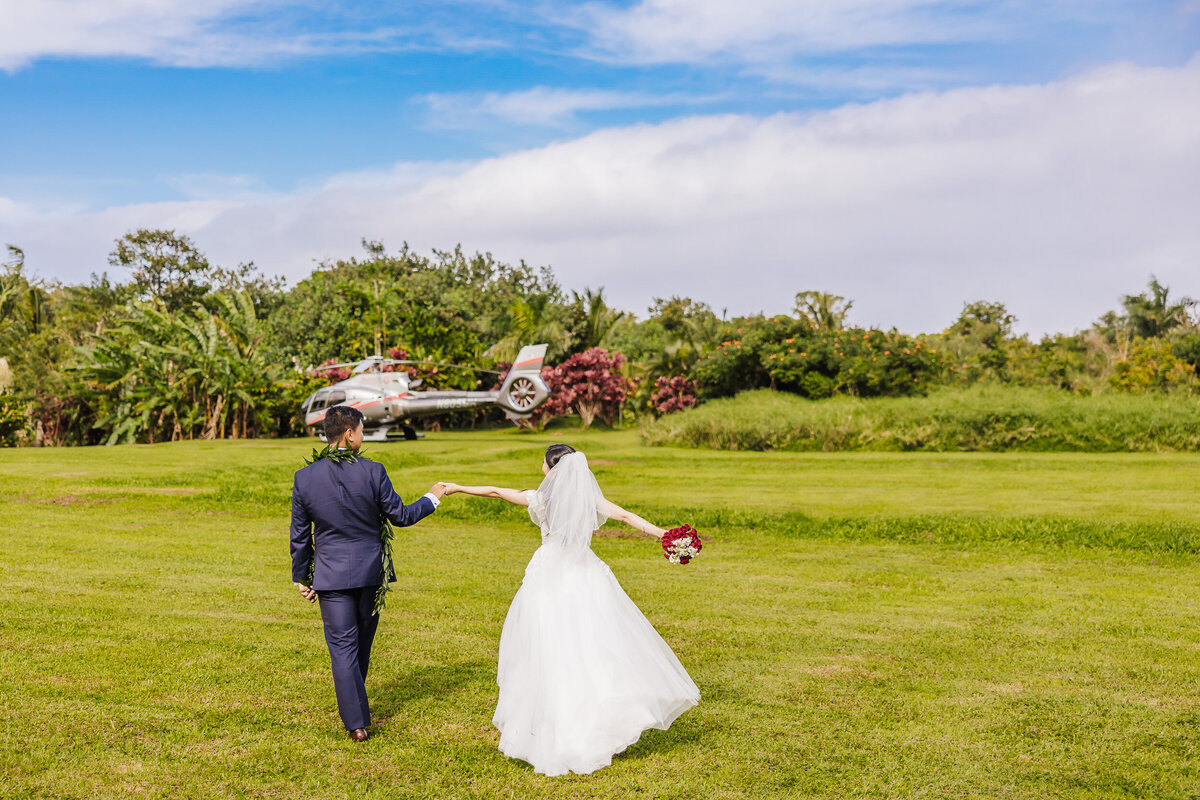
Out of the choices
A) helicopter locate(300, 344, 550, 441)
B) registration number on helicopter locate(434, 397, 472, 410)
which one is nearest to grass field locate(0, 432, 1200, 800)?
helicopter locate(300, 344, 550, 441)

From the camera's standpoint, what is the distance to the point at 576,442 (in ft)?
117

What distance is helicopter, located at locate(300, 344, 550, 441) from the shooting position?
112 feet

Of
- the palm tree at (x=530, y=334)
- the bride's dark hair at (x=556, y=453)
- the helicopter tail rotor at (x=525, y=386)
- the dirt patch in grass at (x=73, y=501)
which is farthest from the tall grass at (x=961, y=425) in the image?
the bride's dark hair at (x=556, y=453)

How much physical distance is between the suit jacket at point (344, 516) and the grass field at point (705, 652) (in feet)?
3.62

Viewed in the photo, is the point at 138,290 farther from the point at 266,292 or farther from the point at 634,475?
the point at 634,475

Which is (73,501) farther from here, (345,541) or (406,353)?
(406,353)

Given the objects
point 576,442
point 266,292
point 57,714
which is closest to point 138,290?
point 266,292

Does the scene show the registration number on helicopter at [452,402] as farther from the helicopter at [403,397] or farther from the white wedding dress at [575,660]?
the white wedding dress at [575,660]

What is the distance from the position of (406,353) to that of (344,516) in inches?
1651

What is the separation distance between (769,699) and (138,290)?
54.2 m

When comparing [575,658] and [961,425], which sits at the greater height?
[961,425]

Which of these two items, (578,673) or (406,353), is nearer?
(578,673)

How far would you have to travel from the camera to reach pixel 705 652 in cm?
858

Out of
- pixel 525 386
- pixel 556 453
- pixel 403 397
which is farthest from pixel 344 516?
pixel 525 386
